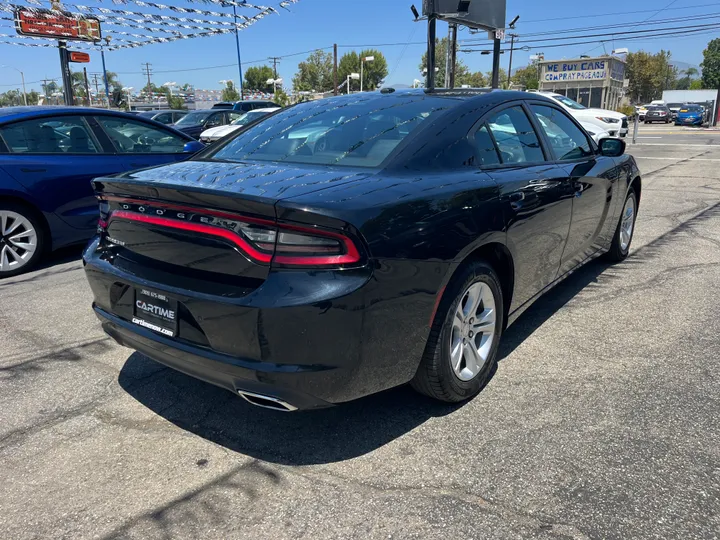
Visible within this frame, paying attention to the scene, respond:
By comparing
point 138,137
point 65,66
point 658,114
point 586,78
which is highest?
point 586,78

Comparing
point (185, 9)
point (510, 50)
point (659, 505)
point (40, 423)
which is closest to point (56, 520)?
point (40, 423)

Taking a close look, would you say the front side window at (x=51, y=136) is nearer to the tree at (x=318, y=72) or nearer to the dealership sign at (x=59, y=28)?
the dealership sign at (x=59, y=28)

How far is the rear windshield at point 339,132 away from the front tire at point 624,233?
9.06 feet

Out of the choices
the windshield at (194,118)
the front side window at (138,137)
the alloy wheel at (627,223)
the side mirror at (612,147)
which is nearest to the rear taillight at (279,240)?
the side mirror at (612,147)

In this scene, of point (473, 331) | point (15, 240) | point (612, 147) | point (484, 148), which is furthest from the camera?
point (15, 240)

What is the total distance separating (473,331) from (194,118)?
54.7 ft

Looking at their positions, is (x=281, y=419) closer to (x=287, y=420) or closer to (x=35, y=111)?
(x=287, y=420)

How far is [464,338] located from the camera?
2887mm

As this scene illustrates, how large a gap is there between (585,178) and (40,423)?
145 inches

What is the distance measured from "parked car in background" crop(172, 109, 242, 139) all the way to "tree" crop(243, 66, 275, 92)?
96.1 m

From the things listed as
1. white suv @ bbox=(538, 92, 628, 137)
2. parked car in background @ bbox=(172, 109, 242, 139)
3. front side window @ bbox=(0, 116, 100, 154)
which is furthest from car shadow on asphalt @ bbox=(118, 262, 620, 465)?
white suv @ bbox=(538, 92, 628, 137)

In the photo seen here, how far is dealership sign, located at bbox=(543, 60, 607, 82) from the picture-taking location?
6694 cm

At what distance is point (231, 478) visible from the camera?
2383 millimetres

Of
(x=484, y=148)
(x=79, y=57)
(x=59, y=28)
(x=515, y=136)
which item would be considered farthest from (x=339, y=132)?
(x=79, y=57)
